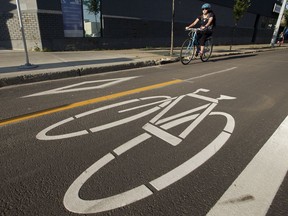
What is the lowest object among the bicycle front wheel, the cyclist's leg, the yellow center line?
the yellow center line

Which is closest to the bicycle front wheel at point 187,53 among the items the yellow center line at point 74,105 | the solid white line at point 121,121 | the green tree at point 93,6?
the yellow center line at point 74,105

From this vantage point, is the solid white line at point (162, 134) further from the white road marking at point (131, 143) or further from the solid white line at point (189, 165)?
the solid white line at point (189, 165)

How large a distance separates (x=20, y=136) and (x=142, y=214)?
2.02 meters

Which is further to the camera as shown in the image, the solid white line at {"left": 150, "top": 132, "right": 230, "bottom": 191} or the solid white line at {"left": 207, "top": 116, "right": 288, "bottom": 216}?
the solid white line at {"left": 150, "top": 132, "right": 230, "bottom": 191}

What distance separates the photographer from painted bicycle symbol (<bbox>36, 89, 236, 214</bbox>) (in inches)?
73.5

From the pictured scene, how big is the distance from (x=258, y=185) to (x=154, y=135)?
1.35 metres

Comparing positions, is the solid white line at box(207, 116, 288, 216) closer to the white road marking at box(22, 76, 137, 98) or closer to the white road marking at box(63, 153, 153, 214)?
the white road marking at box(63, 153, 153, 214)

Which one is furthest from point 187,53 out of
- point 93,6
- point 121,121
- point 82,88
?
point 121,121

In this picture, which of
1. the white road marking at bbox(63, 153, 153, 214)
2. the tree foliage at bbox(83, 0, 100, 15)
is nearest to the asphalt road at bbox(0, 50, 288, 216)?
the white road marking at bbox(63, 153, 153, 214)

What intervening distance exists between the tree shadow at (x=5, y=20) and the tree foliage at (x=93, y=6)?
3.27 meters

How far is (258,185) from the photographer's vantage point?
2131 millimetres

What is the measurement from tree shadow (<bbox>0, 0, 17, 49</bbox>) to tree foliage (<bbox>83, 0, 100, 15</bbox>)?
10.7 ft

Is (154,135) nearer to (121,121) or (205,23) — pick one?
(121,121)

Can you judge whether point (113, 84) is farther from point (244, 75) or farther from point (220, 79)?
point (244, 75)
